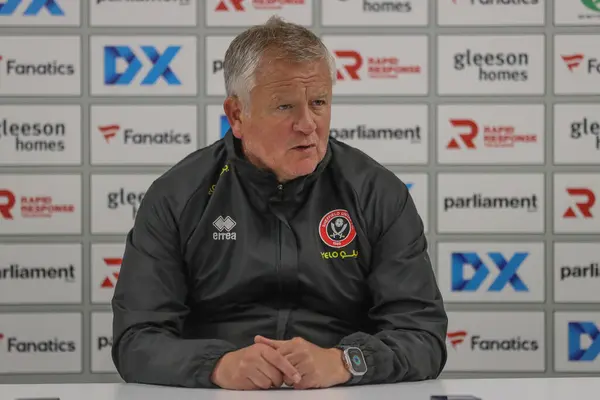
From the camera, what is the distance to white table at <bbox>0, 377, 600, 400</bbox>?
157 centimetres

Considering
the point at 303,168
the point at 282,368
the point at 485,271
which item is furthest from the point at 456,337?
the point at 282,368

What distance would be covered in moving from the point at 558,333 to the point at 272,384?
2558mm

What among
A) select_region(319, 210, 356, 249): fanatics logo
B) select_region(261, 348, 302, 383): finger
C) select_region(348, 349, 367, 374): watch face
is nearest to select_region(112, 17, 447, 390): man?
select_region(319, 210, 356, 249): fanatics logo

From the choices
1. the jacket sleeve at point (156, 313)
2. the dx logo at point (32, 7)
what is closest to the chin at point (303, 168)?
the jacket sleeve at point (156, 313)

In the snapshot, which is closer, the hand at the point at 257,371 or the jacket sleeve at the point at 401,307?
the hand at the point at 257,371

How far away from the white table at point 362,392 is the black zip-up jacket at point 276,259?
183mm

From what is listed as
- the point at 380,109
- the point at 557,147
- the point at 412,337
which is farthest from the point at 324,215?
the point at 557,147

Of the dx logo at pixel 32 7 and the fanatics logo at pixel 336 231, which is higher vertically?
the dx logo at pixel 32 7

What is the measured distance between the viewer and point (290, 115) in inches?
75.5

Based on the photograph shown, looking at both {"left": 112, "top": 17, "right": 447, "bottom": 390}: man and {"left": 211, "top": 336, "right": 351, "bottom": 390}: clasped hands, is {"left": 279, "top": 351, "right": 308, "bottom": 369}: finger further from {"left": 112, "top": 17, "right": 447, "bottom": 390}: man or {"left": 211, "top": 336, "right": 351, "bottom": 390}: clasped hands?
{"left": 112, "top": 17, "right": 447, "bottom": 390}: man

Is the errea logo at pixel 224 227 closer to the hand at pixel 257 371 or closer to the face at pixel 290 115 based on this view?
the face at pixel 290 115

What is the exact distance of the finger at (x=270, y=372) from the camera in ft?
5.33

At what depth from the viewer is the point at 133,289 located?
1.87 m

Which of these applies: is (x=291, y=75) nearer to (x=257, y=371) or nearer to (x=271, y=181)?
(x=271, y=181)
